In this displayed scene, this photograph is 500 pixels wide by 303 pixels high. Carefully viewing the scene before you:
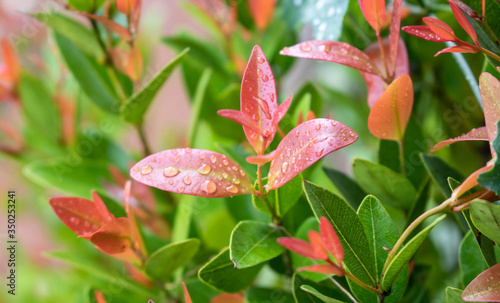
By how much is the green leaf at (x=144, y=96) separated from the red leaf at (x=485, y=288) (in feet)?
0.88

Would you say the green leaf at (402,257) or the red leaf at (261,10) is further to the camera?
the red leaf at (261,10)

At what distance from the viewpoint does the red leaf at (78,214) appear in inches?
13.8

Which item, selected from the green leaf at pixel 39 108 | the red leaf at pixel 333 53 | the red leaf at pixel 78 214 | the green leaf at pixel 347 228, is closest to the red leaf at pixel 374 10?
the red leaf at pixel 333 53

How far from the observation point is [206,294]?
15.7 inches

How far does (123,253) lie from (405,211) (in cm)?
23

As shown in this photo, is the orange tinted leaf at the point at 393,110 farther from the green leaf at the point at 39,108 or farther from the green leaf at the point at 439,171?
the green leaf at the point at 39,108

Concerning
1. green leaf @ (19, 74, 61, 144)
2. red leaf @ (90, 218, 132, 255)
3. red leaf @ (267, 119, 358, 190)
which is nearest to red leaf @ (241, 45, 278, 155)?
red leaf @ (267, 119, 358, 190)

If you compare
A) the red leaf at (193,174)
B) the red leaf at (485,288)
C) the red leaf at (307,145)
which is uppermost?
the red leaf at (307,145)

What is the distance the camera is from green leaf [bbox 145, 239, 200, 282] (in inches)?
14.3

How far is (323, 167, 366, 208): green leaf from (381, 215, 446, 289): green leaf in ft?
0.35

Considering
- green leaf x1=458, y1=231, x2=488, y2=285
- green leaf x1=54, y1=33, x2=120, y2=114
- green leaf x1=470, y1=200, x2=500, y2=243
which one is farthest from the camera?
green leaf x1=54, y1=33, x2=120, y2=114

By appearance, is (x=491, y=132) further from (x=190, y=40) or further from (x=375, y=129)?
(x=190, y=40)

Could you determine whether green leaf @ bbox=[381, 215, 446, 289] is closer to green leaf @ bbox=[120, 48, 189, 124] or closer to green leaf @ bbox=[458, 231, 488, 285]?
green leaf @ bbox=[458, 231, 488, 285]

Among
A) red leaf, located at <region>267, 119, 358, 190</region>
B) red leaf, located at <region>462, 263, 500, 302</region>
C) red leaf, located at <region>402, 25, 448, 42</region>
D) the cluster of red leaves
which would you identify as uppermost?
red leaf, located at <region>402, 25, 448, 42</region>
